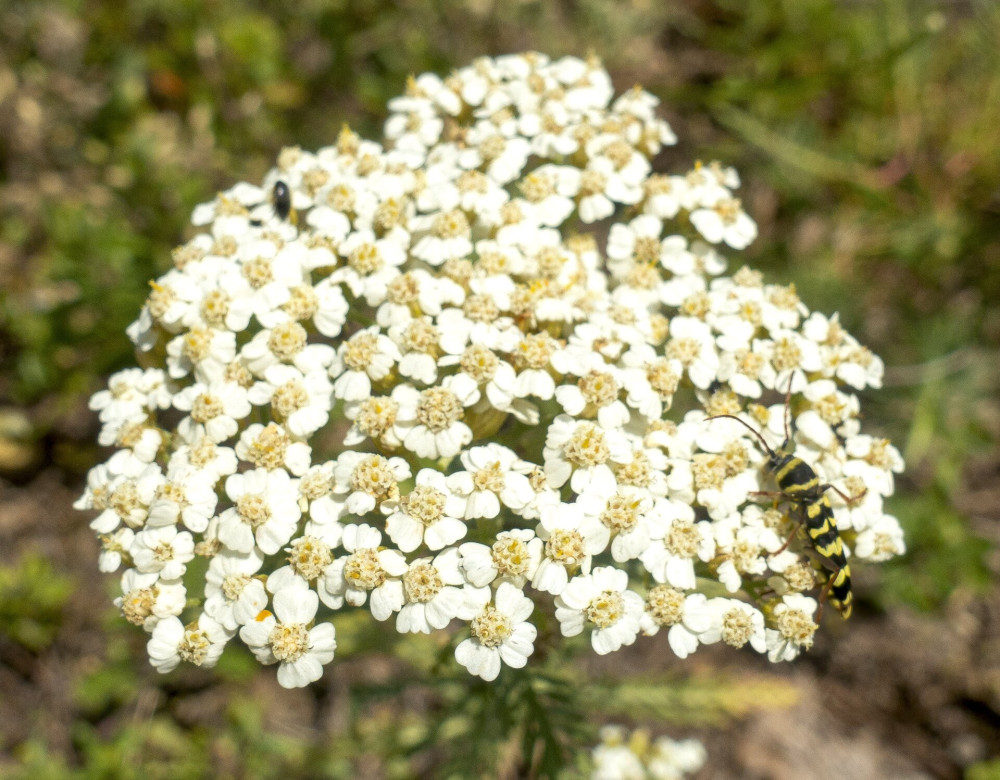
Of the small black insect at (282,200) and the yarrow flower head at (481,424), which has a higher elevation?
the small black insect at (282,200)

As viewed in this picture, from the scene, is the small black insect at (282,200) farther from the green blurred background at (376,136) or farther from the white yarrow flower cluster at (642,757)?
the white yarrow flower cluster at (642,757)

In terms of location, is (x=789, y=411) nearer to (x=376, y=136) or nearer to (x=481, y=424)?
(x=481, y=424)

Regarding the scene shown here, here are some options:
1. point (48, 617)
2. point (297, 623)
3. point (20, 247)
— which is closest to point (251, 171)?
point (20, 247)

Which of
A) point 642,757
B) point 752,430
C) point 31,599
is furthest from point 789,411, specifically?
point 31,599

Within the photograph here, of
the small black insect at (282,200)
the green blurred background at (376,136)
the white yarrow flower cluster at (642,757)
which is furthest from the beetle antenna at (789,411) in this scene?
the white yarrow flower cluster at (642,757)

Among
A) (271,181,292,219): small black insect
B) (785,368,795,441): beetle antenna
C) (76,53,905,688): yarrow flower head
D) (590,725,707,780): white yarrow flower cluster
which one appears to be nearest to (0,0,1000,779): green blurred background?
(590,725,707,780): white yarrow flower cluster

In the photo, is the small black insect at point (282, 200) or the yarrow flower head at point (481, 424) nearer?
the yarrow flower head at point (481, 424)
